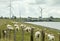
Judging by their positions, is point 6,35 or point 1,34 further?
point 1,34

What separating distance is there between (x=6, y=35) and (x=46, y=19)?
101 meters

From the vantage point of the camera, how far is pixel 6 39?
2136cm

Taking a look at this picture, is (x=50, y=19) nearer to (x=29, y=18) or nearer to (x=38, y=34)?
(x=29, y=18)

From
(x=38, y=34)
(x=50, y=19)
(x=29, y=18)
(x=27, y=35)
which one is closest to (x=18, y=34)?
(x=27, y=35)

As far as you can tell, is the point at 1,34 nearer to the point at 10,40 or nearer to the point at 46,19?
the point at 10,40

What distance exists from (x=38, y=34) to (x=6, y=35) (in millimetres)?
8159

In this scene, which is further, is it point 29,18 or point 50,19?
point 29,18

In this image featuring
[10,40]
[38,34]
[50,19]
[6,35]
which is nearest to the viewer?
[38,34]

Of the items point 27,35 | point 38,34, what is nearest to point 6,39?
point 27,35

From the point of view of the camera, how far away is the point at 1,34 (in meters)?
24.4

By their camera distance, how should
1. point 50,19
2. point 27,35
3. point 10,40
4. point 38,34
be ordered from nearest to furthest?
point 38,34 < point 10,40 < point 27,35 < point 50,19

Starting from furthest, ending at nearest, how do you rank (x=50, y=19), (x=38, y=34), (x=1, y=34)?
(x=50, y=19) → (x=1, y=34) → (x=38, y=34)

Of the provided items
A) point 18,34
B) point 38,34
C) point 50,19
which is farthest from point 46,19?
point 38,34

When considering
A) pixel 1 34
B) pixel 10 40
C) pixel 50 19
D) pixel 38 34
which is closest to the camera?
pixel 38 34
